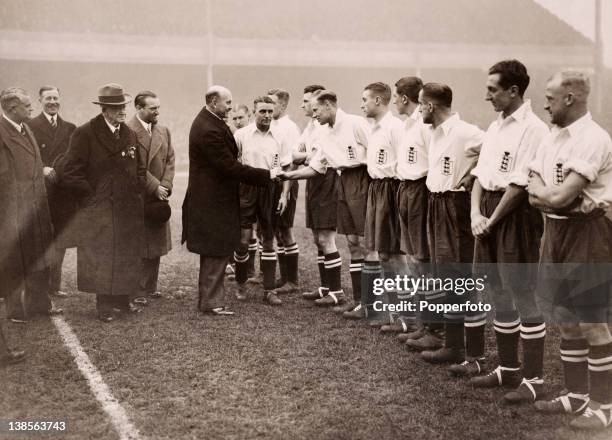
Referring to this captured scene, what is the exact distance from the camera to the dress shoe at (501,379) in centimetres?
434

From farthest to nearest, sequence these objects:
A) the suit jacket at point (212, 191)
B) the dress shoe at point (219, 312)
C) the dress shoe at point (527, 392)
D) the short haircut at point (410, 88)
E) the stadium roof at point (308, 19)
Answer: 1. the stadium roof at point (308, 19)
2. the dress shoe at point (219, 312)
3. the suit jacket at point (212, 191)
4. the short haircut at point (410, 88)
5. the dress shoe at point (527, 392)

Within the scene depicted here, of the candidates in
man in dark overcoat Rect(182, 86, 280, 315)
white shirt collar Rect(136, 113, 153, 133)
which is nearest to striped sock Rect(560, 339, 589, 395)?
man in dark overcoat Rect(182, 86, 280, 315)

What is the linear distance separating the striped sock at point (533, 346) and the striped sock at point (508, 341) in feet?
0.47

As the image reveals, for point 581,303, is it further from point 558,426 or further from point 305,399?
point 305,399

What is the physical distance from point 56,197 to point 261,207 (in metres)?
2.15

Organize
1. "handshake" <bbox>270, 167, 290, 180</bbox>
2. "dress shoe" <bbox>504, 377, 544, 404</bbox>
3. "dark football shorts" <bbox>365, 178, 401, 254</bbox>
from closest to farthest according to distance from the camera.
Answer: "dress shoe" <bbox>504, 377, 544, 404</bbox> < "dark football shorts" <bbox>365, 178, 401, 254</bbox> < "handshake" <bbox>270, 167, 290, 180</bbox>

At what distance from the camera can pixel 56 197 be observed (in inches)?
272

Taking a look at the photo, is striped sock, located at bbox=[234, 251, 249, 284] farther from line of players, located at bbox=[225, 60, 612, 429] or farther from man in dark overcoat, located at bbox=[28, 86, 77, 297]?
man in dark overcoat, located at bbox=[28, 86, 77, 297]

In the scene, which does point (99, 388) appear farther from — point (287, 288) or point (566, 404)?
point (287, 288)

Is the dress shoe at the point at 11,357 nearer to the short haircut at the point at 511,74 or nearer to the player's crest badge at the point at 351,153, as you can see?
the player's crest badge at the point at 351,153

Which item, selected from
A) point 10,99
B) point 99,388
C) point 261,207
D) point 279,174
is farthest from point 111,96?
point 99,388

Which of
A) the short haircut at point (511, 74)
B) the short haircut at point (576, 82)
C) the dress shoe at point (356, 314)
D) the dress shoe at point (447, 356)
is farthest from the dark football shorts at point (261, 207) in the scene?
the short haircut at point (576, 82)

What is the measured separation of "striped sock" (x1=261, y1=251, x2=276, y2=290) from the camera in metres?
7.11

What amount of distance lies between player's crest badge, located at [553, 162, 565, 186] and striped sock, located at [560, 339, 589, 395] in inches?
37.8
